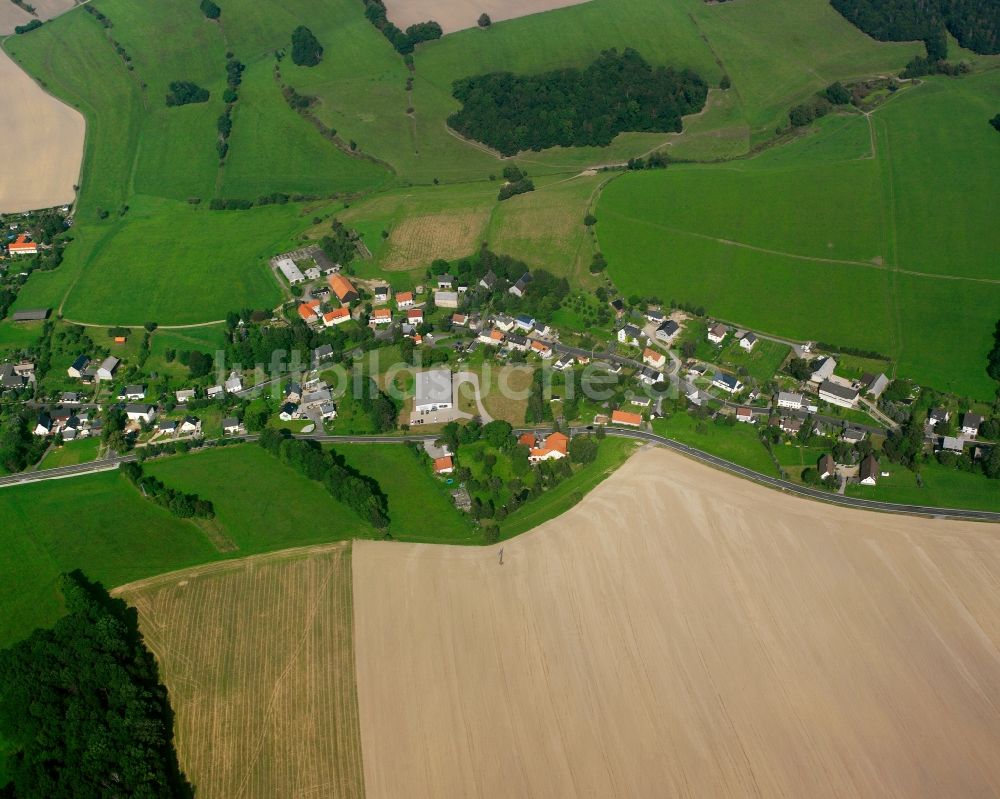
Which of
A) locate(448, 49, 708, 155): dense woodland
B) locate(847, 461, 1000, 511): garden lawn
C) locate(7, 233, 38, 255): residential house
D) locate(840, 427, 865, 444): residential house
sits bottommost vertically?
locate(847, 461, 1000, 511): garden lawn

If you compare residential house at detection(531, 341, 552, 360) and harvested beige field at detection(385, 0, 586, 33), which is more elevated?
harvested beige field at detection(385, 0, 586, 33)

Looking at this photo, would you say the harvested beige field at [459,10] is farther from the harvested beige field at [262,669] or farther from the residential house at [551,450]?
the harvested beige field at [262,669]

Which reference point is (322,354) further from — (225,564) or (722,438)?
(722,438)

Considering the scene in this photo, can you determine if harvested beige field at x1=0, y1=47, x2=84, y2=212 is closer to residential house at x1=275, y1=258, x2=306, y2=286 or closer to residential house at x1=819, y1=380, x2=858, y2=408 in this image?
residential house at x1=275, y1=258, x2=306, y2=286

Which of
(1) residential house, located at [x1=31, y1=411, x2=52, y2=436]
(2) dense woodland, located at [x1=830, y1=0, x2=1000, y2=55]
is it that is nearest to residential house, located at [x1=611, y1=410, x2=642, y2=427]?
(1) residential house, located at [x1=31, y1=411, x2=52, y2=436]

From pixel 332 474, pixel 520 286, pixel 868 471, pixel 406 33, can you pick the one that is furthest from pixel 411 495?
pixel 406 33

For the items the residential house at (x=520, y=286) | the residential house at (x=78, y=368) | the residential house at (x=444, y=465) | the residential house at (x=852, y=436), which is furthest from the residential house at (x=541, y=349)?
the residential house at (x=78, y=368)

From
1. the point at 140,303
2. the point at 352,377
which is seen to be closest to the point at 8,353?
the point at 140,303
